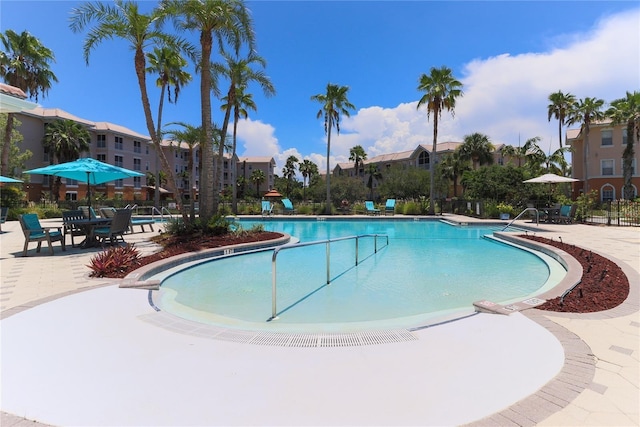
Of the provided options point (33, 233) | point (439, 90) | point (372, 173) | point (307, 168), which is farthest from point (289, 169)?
point (33, 233)

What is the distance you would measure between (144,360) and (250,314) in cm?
207

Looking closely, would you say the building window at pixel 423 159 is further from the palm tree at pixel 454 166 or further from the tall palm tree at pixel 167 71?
the tall palm tree at pixel 167 71

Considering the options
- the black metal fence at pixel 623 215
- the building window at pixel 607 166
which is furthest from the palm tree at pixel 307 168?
the black metal fence at pixel 623 215

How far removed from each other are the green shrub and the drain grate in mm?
3371

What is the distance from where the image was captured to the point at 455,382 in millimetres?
2627

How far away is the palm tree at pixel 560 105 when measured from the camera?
1364 inches

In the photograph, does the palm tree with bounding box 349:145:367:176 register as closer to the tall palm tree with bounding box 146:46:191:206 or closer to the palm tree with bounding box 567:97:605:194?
the palm tree with bounding box 567:97:605:194

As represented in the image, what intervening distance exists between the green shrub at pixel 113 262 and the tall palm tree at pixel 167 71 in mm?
15639

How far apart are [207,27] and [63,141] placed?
106ft

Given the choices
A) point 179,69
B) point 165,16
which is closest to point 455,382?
point 165,16

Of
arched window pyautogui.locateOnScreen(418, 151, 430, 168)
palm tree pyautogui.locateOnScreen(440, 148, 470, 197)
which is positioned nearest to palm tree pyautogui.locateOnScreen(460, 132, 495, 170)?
palm tree pyautogui.locateOnScreen(440, 148, 470, 197)

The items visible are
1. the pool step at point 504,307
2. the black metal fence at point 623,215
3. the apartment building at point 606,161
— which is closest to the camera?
the pool step at point 504,307

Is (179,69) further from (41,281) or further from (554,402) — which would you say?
(554,402)

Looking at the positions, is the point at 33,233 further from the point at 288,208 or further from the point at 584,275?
the point at 288,208
